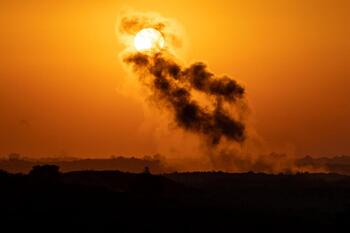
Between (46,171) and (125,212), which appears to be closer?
(125,212)

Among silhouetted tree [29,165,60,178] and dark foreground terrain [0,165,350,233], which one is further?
silhouetted tree [29,165,60,178]

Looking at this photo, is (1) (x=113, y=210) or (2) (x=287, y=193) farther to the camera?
(2) (x=287, y=193)

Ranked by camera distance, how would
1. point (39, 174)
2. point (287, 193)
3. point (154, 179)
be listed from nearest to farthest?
point (39, 174), point (154, 179), point (287, 193)

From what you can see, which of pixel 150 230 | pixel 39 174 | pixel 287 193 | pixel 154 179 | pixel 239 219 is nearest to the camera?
pixel 150 230

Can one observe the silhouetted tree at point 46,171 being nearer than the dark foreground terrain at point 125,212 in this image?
No

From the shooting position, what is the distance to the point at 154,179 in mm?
123000

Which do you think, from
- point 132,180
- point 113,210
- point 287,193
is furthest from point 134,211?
point 287,193

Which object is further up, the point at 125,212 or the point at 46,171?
the point at 46,171

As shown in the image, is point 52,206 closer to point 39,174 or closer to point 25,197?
point 25,197

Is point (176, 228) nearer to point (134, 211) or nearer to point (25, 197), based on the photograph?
point (134, 211)

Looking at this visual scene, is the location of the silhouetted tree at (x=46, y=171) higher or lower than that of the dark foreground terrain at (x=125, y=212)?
higher

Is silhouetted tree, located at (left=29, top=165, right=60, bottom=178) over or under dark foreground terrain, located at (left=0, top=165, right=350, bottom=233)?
over

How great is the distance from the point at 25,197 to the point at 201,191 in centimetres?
4302

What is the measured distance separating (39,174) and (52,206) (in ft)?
77.1
